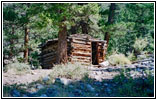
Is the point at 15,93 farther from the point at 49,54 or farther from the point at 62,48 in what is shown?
the point at 49,54

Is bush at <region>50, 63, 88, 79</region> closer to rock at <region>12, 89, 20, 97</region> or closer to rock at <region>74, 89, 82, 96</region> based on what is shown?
rock at <region>74, 89, 82, 96</region>

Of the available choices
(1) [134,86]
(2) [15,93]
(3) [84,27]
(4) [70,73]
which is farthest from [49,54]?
(2) [15,93]

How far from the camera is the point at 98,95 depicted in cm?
809

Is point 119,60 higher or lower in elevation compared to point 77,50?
lower

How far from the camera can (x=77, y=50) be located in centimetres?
1680

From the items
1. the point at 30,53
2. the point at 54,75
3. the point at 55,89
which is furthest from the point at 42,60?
the point at 55,89

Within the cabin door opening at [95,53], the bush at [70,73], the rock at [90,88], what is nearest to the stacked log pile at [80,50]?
the cabin door opening at [95,53]

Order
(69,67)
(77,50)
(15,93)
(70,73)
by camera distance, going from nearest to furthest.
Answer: (15,93)
(70,73)
(69,67)
(77,50)

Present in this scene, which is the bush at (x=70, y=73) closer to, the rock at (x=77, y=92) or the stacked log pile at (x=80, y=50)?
the rock at (x=77, y=92)

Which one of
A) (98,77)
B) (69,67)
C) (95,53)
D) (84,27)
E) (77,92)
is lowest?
(77,92)

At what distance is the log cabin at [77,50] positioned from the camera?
16406 mm

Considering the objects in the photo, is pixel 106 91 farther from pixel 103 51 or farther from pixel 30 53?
pixel 30 53

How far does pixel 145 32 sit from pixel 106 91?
18.1 metres

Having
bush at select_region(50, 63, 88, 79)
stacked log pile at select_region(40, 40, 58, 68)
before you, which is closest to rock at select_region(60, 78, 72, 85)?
bush at select_region(50, 63, 88, 79)
